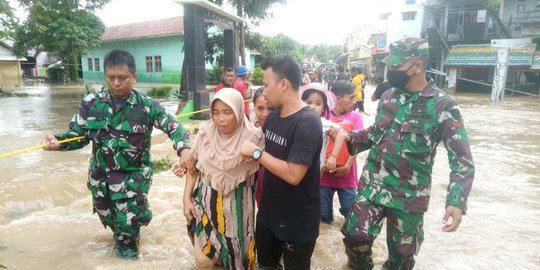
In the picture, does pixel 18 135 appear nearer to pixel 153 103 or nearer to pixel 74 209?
pixel 74 209

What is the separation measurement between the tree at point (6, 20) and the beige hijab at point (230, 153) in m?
6.15

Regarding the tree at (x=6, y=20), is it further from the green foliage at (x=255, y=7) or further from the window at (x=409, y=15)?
the window at (x=409, y=15)

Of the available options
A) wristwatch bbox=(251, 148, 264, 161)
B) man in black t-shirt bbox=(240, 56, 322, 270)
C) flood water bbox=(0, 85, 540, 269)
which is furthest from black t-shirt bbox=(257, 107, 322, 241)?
flood water bbox=(0, 85, 540, 269)

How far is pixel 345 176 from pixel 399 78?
1382mm

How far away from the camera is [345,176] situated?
3629mm

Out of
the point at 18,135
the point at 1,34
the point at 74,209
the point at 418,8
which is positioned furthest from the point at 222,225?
the point at 418,8

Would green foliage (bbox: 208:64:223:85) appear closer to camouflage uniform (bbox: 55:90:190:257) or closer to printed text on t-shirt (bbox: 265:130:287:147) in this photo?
camouflage uniform (bbox: 55:90:190:257)

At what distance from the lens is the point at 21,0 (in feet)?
30.8

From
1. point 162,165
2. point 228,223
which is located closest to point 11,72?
point 162,165

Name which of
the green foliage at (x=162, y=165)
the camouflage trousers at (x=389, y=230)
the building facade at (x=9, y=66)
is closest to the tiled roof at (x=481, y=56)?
the green foliage at (x=162, y=165)

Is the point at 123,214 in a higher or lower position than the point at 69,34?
lower

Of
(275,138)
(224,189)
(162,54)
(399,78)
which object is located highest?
(162,54)

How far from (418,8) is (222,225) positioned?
1180 inches

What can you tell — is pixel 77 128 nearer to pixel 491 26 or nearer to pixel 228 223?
pixel 228 223
